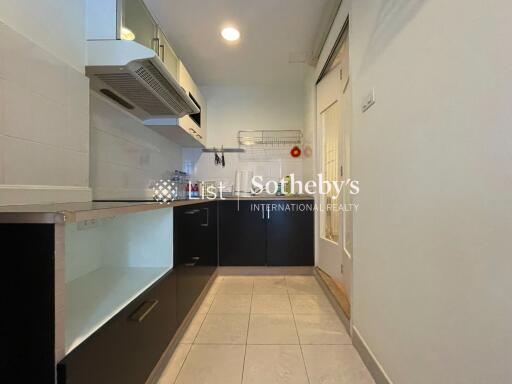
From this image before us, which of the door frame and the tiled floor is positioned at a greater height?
the door frame

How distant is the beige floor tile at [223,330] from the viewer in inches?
61.3

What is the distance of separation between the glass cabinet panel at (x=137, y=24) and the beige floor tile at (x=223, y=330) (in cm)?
186

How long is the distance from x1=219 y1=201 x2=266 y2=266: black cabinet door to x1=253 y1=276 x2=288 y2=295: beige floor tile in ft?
0.57

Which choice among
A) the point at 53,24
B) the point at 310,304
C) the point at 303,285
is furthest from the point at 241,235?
the point at 53,24

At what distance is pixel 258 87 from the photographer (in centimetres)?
336

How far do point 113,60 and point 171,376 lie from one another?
1668 mm

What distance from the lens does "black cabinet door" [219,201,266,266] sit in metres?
2.77

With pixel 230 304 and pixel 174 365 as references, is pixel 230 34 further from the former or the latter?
pixel 174 365

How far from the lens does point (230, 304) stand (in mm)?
2061

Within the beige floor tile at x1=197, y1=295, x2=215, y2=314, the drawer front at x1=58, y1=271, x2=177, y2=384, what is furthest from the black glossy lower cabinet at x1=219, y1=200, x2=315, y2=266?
the drawer front at x1=58, y1=271, x2=177, y2=384

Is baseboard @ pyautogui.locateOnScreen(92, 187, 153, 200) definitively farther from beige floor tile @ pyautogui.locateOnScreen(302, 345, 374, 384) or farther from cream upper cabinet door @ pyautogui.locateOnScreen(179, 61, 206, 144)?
beige floor tile @ pyautogui.locateOnScreen(302, 345, 374, 384)

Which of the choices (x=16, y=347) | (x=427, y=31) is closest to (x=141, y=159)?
(x=16, y=347)

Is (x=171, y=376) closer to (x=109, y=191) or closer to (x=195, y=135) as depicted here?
(x=109, y=191)

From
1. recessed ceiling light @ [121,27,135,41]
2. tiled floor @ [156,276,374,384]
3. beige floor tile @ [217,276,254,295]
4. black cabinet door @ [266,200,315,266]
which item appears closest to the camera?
tiled floor @ [156,276,374,384]
